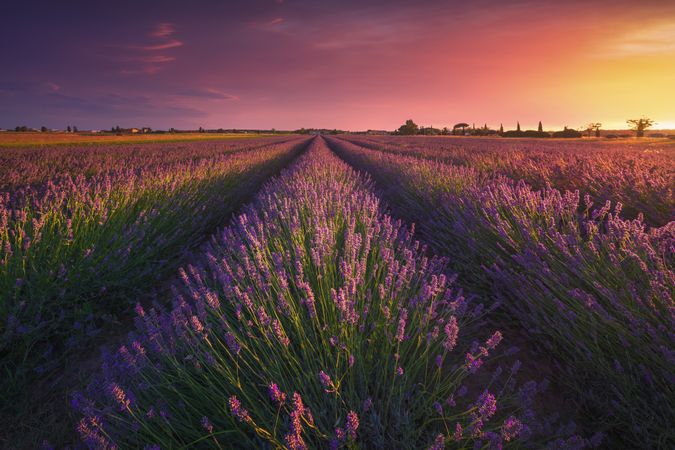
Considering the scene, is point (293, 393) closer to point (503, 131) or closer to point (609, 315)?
point (609, 315)

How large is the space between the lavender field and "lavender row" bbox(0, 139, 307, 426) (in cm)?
2

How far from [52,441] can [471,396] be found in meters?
2.14

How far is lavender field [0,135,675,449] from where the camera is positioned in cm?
125

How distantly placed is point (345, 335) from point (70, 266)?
255 cm

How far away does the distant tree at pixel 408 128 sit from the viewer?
80312mm

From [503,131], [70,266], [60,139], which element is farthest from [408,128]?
[70,266]

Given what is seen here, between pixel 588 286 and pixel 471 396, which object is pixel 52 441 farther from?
pixel 588 286

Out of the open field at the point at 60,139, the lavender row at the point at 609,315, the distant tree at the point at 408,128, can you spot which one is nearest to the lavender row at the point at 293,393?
the lavender row at the point at 609,315

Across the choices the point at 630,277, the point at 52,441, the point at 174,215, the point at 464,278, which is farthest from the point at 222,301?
the point at 174,215

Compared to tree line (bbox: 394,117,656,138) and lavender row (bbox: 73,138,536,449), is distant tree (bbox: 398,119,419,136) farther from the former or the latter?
lavender row (bbox: 73,138,536,449)

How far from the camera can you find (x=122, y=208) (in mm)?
3711

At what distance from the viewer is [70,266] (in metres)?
2.70

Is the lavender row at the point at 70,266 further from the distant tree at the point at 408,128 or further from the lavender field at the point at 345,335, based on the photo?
the distant tree at the point at 408,128

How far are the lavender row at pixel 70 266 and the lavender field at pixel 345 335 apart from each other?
2 centimetres
